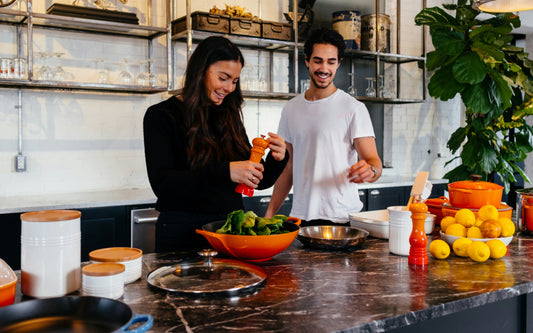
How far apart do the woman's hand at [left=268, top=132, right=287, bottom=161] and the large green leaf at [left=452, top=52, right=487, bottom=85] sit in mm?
3019

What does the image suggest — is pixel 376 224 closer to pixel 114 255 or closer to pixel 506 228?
pixel 506 228

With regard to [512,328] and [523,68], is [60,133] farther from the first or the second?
[523,68]

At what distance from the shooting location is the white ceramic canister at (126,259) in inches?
58.4

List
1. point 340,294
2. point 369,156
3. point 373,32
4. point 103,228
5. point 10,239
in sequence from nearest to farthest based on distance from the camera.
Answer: point 340,294, point 369,156, point 10,239, point 103,228, point 373,32

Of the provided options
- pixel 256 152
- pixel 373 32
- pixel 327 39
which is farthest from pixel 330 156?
pixel 373 32

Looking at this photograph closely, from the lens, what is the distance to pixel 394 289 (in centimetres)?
150

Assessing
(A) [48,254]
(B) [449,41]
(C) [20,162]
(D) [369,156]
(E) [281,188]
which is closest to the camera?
(A) [48,254]

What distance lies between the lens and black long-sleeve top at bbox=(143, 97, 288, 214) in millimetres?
1991

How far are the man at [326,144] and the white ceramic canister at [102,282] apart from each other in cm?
160

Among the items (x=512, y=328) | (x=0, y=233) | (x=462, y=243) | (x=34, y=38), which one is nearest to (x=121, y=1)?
(x=34, y=38)

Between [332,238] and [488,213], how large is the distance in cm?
63

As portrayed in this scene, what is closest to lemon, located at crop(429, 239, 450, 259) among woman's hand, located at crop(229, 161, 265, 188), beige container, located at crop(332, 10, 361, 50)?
woman's hand, located at crop(229, 161, 265, 188)

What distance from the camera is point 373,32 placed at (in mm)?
5109

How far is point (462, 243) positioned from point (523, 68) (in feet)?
12.5
